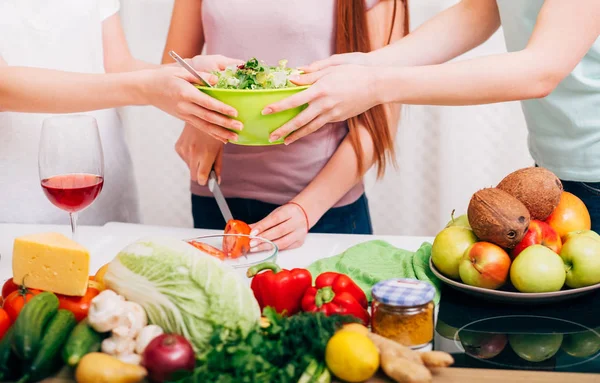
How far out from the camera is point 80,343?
0.93 metres

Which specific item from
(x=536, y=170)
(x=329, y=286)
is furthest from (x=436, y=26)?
(x=329, y=286)

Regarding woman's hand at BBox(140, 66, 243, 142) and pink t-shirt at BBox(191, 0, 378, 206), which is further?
pink t-shirt at BBox(191, 0, 378, 206)

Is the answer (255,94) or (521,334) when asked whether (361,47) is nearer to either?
(255,94)

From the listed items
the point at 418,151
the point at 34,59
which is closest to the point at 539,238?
the point at 34,59

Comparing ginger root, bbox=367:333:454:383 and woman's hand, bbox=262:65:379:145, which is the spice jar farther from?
woman's hand, bbox=262:65:379:145

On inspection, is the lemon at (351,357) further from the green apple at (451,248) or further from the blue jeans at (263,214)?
the blue jeans at (263,214)

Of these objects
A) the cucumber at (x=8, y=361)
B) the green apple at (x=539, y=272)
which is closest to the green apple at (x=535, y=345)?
the green apple at (x=539, y=272)

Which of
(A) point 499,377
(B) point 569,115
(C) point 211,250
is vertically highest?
(B) point 569,115

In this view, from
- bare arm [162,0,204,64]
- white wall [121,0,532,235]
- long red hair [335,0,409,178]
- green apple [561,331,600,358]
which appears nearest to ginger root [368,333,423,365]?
green apple [561,331,600,358]

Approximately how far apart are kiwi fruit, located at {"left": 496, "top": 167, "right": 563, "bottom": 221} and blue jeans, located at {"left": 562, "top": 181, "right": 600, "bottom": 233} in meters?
0.28

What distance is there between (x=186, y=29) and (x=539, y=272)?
126 centimetres

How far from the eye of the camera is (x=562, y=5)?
1321 millimetres

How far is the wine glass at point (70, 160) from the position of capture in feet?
4.00

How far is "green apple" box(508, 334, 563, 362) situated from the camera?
38.9 inches
